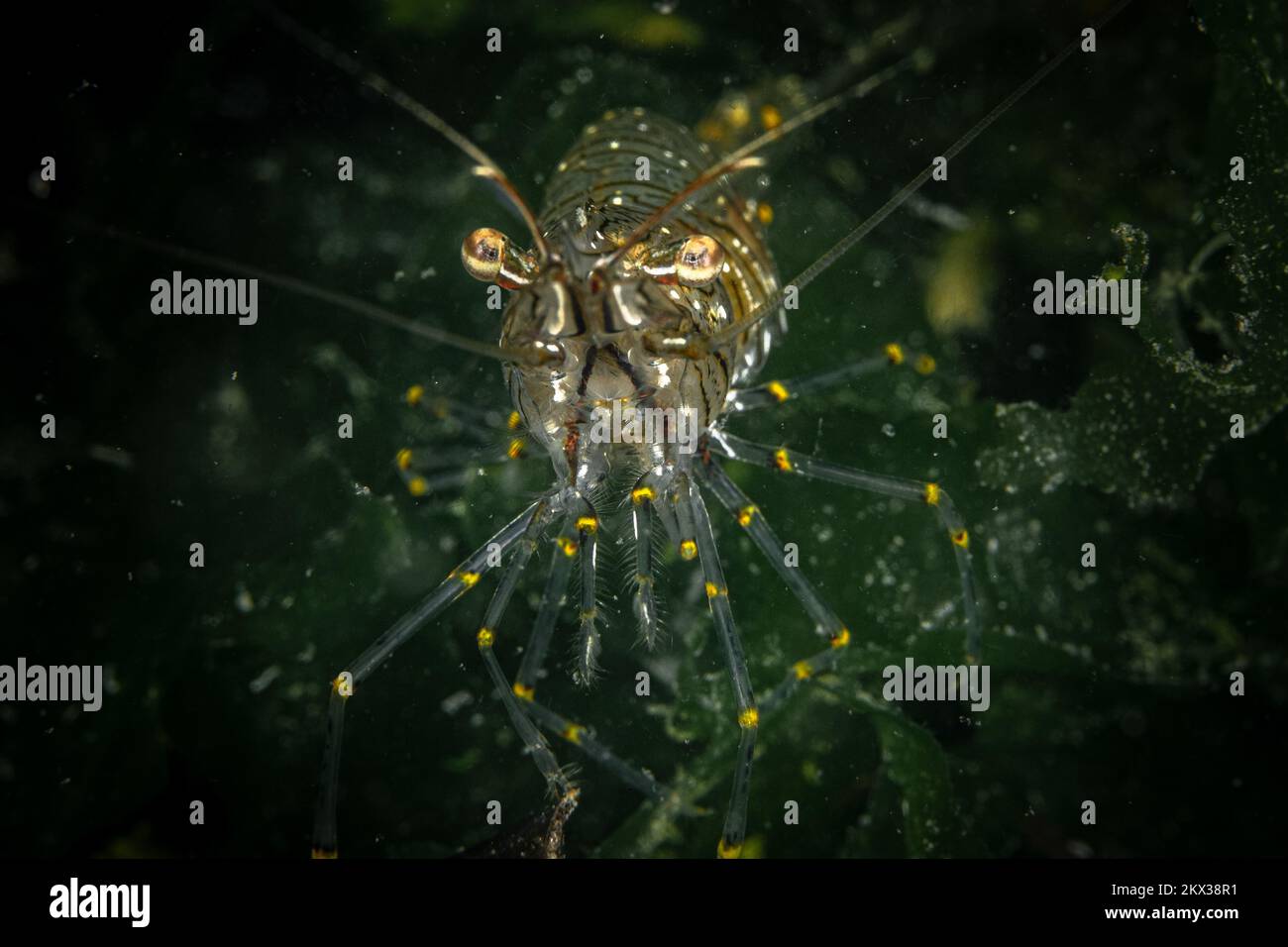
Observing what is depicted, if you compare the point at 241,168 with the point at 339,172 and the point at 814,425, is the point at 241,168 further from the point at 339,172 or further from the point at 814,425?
the point at 814,425

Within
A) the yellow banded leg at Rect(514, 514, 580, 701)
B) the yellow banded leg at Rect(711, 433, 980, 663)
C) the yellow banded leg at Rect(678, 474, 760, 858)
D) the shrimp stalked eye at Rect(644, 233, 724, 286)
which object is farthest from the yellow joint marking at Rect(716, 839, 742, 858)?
the shrimp stalked eye at Rect(644, 233, 724, 286)

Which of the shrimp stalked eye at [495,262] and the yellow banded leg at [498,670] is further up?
the shrimp stalked eye at [495,262]

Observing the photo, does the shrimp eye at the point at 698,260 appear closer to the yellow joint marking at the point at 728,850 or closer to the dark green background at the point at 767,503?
the dark green background at the point at 767,503

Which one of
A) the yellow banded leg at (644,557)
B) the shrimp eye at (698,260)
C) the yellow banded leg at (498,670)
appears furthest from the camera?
the yellow banded leg at (498,670)

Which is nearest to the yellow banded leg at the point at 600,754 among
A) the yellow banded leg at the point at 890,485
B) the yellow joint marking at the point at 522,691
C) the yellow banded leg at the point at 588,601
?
the yellow joint marking at the point at 522,691

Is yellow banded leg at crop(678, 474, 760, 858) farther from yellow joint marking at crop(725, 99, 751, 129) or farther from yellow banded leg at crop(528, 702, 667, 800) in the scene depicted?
yellow joint marking at crop(725, 99, 751, 129)
